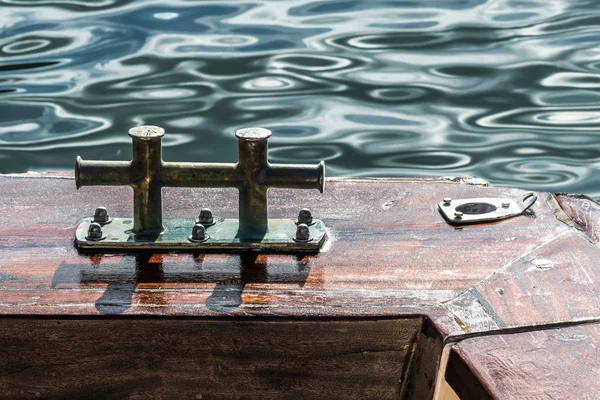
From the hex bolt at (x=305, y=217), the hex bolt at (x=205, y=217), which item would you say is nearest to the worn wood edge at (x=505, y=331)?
the hex bolt at (x=305, y=217)

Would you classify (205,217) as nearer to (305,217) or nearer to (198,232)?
(198,232)

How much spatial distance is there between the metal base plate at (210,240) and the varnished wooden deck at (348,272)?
0.03 m

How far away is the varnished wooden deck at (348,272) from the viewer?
6.55 ft

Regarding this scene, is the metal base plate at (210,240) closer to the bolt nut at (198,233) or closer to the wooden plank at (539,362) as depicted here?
the bolt nut at (198,233)

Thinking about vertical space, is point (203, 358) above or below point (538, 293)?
below

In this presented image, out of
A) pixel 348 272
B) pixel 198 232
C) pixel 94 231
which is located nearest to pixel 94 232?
pixel 94 231

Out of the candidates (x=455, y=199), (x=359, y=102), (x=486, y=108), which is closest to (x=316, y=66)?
(x=359, y=102)

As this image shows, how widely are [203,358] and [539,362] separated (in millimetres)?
643

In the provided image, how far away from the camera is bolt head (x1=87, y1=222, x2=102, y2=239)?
2.28 m

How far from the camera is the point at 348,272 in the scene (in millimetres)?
2178

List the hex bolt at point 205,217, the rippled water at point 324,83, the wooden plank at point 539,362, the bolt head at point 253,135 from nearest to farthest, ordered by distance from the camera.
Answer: the wooden plank at point 539,362 < the bolt head at point 253,135 < the hex bolt at point 205,217 < the rippled water at point 324,83

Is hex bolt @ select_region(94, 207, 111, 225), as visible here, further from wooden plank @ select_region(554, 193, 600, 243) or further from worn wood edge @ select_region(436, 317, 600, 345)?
wooden plank @ select_region(554, 193, 600, 243)

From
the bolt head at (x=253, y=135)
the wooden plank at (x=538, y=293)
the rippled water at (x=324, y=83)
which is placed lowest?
the rippled water at (x=324, y=83)

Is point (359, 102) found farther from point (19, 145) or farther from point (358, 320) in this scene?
point (358, 320)
